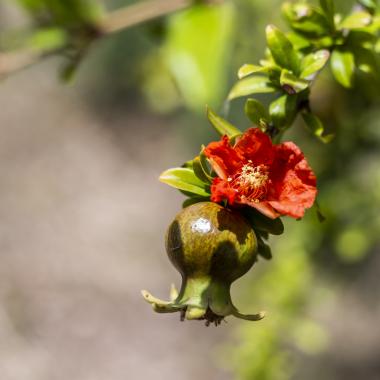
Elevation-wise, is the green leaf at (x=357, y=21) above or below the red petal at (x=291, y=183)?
above

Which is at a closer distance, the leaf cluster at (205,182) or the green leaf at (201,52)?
the leaf cluster at (205,182)

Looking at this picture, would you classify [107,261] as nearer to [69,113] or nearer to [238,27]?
[69,113]

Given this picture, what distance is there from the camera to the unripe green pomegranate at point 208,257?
2.57ft

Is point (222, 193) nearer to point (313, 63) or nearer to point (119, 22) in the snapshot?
point (313, 63)

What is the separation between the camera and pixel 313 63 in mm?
914

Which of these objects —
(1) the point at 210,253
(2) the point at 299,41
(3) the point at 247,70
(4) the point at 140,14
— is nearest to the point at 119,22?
(4) the point at 140,14

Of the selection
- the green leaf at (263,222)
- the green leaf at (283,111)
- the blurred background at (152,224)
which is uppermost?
the green leaf at (283,111)

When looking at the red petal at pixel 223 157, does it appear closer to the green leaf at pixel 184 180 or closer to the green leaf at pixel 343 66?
the green leaf at pixel 184 180

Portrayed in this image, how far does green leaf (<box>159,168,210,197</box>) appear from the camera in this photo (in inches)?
32.7

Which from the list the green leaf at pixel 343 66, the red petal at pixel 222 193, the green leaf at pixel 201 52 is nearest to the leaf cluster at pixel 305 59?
the green leaf at pixel 343 66

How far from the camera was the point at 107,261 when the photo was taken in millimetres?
5008

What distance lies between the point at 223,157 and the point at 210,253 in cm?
12

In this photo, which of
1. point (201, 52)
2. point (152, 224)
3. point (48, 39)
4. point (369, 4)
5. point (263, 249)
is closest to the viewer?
point (263, 249)

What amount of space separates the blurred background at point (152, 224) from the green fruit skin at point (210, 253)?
0.27 meters
